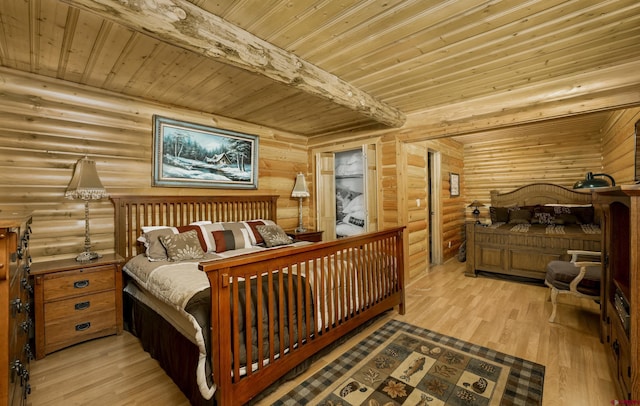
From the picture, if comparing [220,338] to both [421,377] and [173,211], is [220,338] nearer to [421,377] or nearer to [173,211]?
[421,377]

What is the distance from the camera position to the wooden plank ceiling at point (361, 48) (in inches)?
67.3

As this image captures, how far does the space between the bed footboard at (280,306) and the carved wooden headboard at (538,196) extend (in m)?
4.49

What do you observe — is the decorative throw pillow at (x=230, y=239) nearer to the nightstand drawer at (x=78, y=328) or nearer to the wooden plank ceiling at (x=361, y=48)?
the nightstand drawer at (x=78, y=328)

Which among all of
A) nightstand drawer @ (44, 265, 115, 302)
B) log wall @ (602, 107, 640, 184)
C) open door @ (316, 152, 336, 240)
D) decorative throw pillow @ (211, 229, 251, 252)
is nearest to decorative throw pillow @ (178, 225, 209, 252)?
decorative throw pillow @ (211, 229, 251, 252)

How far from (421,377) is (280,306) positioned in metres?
1.13

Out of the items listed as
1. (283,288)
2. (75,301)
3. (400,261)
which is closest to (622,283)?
(400,261)

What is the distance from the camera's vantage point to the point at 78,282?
7.98ft

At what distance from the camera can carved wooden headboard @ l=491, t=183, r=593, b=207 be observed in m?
5.07

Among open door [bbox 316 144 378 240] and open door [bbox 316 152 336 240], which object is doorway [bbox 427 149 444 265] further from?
open door [bbox 316 152 336 240]

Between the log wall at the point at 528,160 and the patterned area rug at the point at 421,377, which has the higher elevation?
the log wall at the point at 528,160

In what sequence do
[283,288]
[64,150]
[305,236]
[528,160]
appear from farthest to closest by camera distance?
[528,160] → [305,236] → [64,150] → [283,288]

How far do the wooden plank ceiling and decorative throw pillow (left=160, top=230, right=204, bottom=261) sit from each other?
1510 mm

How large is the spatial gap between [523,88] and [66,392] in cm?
465

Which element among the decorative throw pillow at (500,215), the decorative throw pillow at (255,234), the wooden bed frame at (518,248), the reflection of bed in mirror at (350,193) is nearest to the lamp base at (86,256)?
the decorative throw pillow at (255,234)
